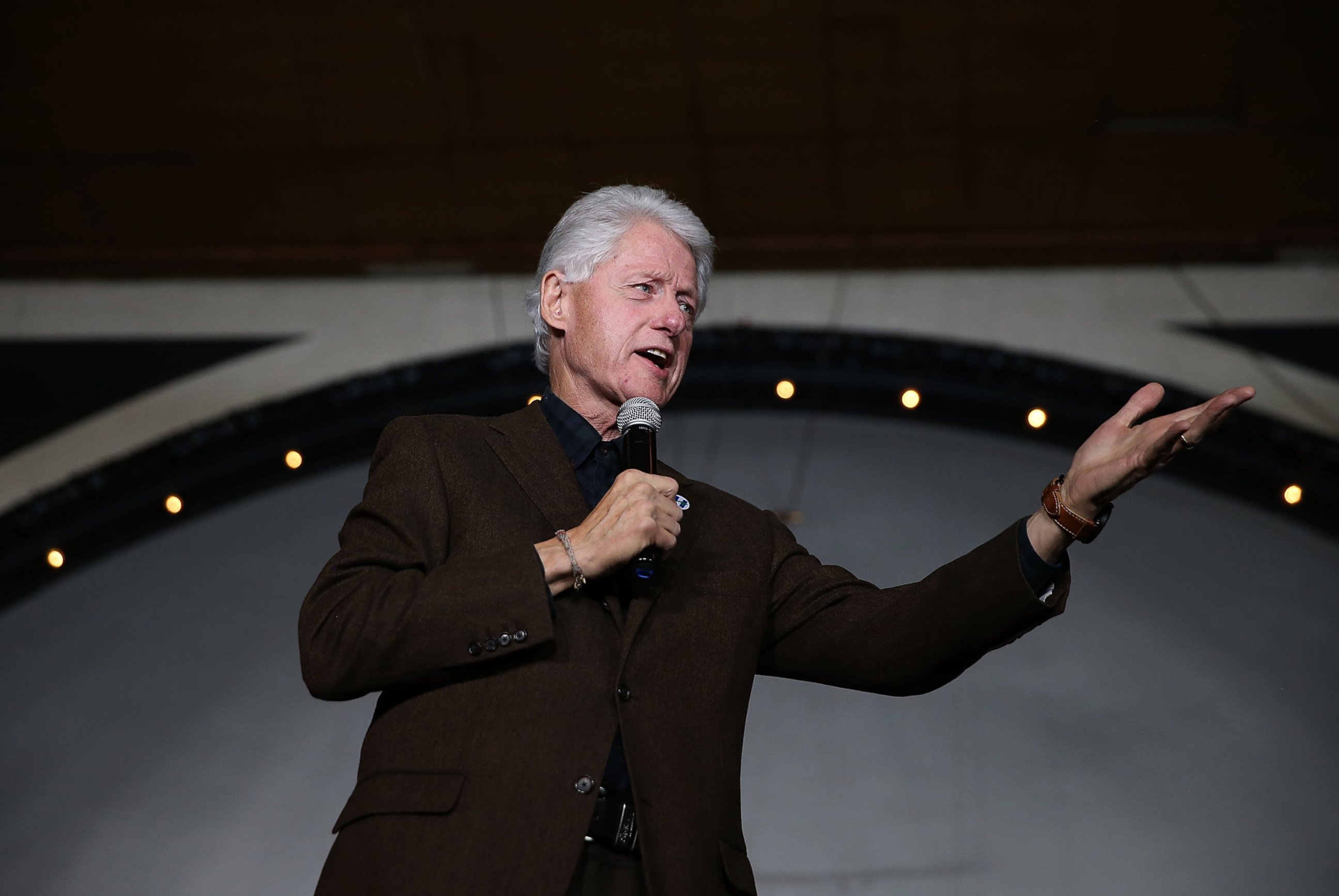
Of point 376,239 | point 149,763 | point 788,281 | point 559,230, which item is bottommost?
point 149,763

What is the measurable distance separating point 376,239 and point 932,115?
2.09 metres

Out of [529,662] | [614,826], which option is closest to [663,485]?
[529,662]

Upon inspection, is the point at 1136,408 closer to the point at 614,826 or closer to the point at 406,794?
the point at 614,826

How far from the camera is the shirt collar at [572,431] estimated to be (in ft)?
6.00

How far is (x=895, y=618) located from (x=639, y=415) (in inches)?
16.0

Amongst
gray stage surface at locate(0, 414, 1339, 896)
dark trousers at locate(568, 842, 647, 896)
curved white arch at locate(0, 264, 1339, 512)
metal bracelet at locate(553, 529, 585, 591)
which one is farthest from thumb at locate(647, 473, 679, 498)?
curved white arch at locate(0, 264, 1339, 512)

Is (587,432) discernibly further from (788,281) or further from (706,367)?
(788,281)

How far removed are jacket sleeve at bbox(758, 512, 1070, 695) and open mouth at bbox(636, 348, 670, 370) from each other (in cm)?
27

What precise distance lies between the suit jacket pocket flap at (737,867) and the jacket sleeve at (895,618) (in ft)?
0.96

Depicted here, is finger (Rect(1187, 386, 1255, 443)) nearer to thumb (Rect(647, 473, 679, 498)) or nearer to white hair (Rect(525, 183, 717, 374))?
thumb (Rect(647, 473, 679, 498))

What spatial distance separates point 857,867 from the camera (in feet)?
12.3

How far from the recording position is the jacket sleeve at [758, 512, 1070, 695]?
1595 millimetres

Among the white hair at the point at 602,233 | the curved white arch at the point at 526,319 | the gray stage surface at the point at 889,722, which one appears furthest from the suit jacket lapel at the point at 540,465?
the curved white arch at the point at 526,319

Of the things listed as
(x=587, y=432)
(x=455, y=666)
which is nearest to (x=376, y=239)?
(x=587, y=432)
